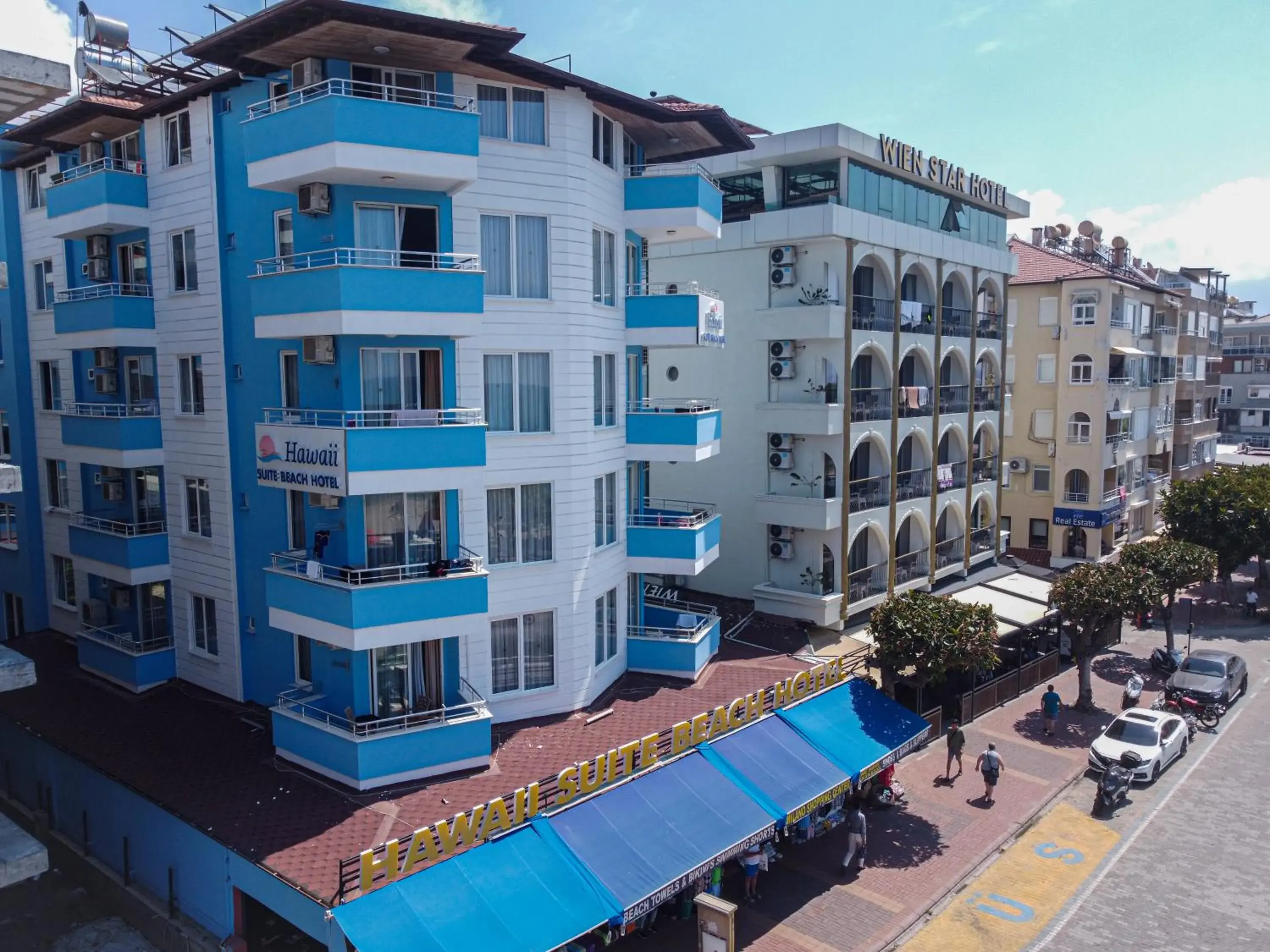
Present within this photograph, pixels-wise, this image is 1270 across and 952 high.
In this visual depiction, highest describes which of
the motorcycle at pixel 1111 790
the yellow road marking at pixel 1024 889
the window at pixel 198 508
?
the window at pixel 198 508

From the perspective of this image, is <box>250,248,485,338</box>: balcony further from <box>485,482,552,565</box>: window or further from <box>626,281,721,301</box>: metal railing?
<box>626,281,721,301</box>: metal railing

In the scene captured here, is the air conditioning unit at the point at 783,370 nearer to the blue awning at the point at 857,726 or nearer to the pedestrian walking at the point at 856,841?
the blue awning at the point at 857,726

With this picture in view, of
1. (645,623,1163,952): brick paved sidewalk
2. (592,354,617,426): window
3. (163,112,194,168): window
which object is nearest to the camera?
(645,623,1163,952): brick paved sidewalk

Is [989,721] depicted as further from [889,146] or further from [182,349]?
[182,349]

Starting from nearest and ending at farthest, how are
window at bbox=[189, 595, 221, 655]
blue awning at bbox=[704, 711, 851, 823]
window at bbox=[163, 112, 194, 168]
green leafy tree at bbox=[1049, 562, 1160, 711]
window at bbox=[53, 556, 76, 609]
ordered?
blue awning at bbox=[704, 711, 851, 823]
window at bbox=[163, 112, 194, 168]
window at bbox=[189, 595, 221, 655]
window at bbox=[53, 556, 76, 609]
green leafy tree at bbox=[1049, 562, 1160, 711]

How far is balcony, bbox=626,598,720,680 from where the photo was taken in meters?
27.1

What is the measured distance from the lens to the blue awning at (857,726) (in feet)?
77.8

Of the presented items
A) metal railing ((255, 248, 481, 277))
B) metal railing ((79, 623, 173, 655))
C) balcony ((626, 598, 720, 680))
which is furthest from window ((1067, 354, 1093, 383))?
metal railing ((79, 623, 173, 655))

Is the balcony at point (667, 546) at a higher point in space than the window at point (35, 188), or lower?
lower

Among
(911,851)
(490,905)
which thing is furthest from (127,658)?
(911,851)

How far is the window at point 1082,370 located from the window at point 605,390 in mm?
37487

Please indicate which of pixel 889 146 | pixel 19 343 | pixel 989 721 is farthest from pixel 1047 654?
pixel 19 343

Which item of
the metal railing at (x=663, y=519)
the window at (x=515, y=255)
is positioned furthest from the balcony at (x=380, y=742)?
the window at (x=515, y=255)

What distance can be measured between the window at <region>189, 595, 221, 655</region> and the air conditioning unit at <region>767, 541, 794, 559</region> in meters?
19.9
